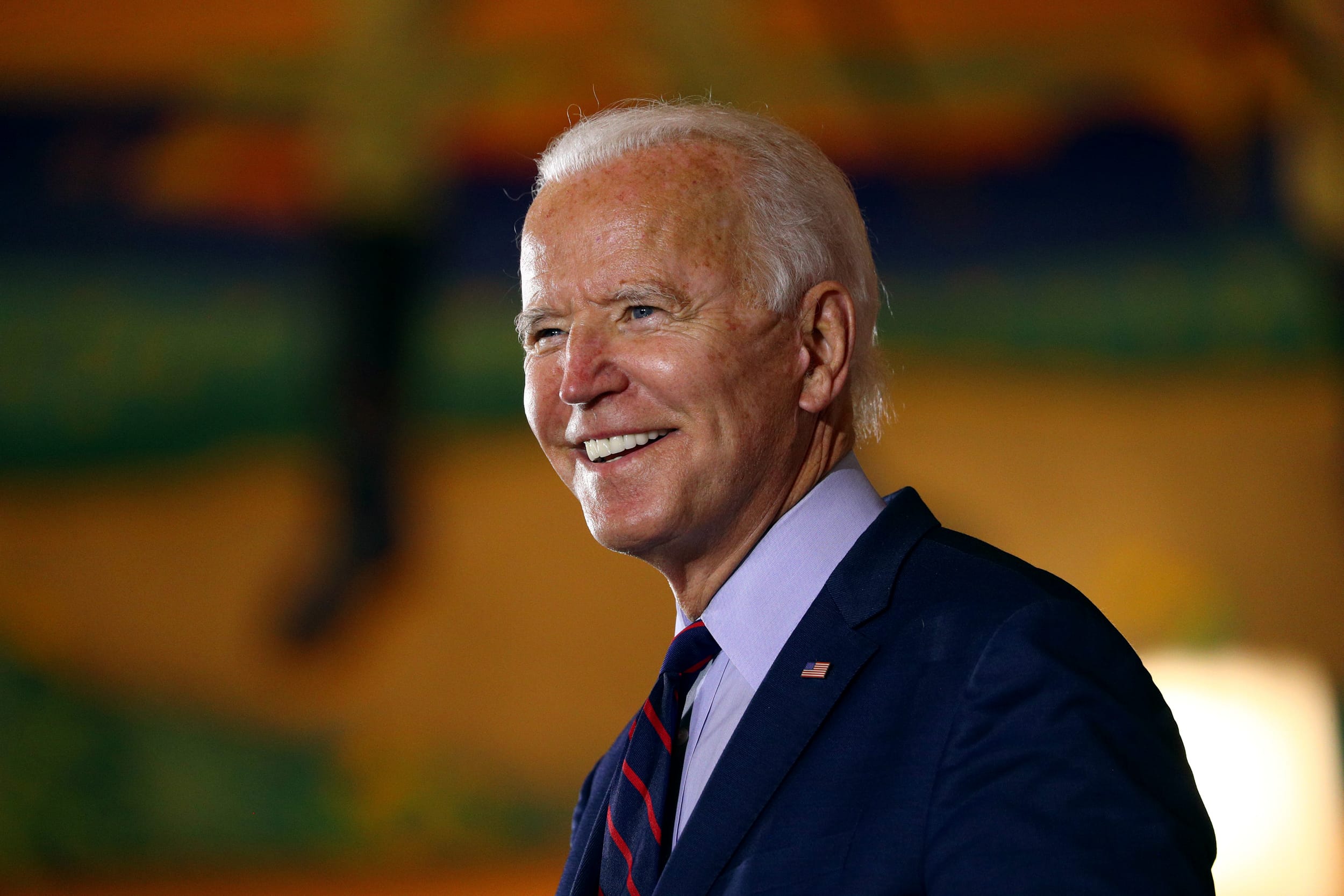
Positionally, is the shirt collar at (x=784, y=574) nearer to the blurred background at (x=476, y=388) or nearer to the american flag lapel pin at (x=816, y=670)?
the american flag lapel pin at (x=816, y=670)

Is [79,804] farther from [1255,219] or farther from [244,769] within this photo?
[1255,219]

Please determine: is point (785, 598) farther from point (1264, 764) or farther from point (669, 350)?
point (1264, 764)

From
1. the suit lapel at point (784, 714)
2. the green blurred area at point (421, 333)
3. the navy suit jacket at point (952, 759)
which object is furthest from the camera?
the green blurred area at point (421, 333)

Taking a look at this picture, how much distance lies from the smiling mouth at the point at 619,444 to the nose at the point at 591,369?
0.06 meters

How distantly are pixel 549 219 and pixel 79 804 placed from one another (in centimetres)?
372

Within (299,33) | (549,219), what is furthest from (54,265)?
(549,219)

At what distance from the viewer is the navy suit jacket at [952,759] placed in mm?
1038

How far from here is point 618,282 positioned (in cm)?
149

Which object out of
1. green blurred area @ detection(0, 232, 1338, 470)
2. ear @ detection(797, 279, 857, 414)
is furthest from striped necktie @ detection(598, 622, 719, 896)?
green blurred area @ detection(0, 232, 1338, 470)

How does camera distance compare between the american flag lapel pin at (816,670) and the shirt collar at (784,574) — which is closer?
the american flag lapel pin at (816,670)

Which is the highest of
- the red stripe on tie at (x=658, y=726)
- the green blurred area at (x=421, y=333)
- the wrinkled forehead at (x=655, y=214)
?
Result: the green blurred area at (x=421, y=333)

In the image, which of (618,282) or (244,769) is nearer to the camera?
(618,282)

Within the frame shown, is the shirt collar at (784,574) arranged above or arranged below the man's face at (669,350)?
below

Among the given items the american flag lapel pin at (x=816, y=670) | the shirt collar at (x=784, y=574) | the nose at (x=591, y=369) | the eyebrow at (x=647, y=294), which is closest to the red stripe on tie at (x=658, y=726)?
the shirt collar at (x=784, y=574)
